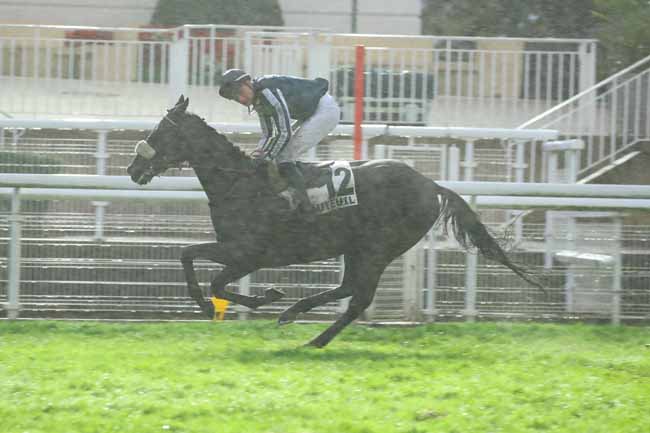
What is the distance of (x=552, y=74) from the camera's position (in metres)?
12.5

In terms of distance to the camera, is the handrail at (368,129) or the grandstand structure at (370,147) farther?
the handrail at (368,129)

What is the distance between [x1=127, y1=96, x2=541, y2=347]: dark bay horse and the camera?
7.54 metres

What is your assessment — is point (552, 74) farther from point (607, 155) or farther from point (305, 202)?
point (305, 202)

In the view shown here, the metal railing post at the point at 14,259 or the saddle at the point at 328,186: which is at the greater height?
the saddle at the point at 328,186

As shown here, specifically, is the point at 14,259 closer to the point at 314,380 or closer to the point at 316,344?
the point at 316,344

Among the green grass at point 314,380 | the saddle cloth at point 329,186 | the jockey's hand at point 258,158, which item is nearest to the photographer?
the green grass at point 314,380

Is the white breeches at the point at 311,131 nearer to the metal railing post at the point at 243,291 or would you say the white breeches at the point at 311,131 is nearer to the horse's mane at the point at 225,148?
the horse's mane at the point at 225,148

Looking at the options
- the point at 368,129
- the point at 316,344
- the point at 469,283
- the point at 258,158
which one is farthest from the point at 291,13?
the point at 316,344

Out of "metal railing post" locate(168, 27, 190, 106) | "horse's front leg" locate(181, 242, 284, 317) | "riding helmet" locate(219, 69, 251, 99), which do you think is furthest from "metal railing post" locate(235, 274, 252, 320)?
"metal railing post" locate(168, 27, 190, 106)

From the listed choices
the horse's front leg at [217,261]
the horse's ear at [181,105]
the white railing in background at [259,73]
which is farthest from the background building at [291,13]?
the horse's front leg at [217,261]

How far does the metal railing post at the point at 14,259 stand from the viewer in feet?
28.3

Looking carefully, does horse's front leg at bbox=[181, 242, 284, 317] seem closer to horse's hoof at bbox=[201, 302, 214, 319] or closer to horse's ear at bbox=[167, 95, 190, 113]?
horse's hoof at bbox=[201, 302, 214, 319]

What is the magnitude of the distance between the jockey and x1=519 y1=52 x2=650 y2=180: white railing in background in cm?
462

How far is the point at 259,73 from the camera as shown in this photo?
12.0 meters
